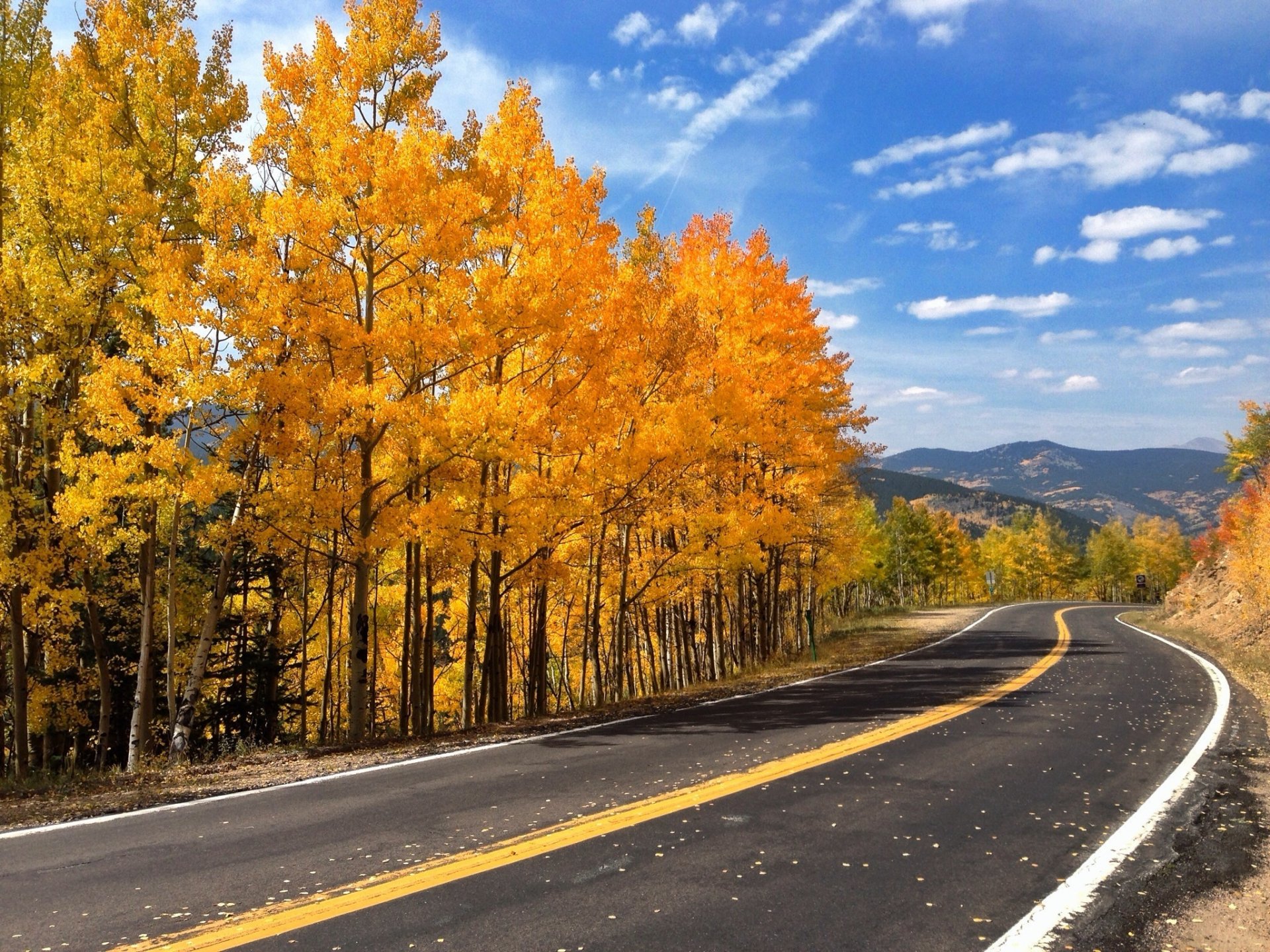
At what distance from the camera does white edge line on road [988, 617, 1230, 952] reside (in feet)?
13.1

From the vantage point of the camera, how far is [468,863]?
4.85 m

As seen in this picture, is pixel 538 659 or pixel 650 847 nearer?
pixel 650 847

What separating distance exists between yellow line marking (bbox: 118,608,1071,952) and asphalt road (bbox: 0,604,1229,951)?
0.35 ft

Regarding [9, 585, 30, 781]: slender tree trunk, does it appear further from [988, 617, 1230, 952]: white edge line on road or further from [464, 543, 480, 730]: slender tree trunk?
[988, 617, 1230, 952]: white edge line on road

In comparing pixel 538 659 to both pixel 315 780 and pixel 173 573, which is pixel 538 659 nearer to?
pixel 173 573

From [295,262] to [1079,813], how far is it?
11.9 meters

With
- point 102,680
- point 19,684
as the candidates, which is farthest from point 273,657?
point 19,684

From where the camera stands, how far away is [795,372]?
19.0 m

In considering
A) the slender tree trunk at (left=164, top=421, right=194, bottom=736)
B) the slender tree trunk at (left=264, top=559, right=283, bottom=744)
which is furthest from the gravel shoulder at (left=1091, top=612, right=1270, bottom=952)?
the slender tree trunk at (left=264, top=559, right=283, bottom=744)

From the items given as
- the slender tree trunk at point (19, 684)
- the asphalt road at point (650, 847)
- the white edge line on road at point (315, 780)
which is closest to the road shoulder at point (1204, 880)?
the asphalt road at point (650, 847)

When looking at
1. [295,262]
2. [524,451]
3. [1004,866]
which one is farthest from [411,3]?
[1004,866]

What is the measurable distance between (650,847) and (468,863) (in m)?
1.22

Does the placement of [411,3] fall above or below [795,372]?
above

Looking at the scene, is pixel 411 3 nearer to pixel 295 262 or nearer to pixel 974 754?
pixel 295 262
